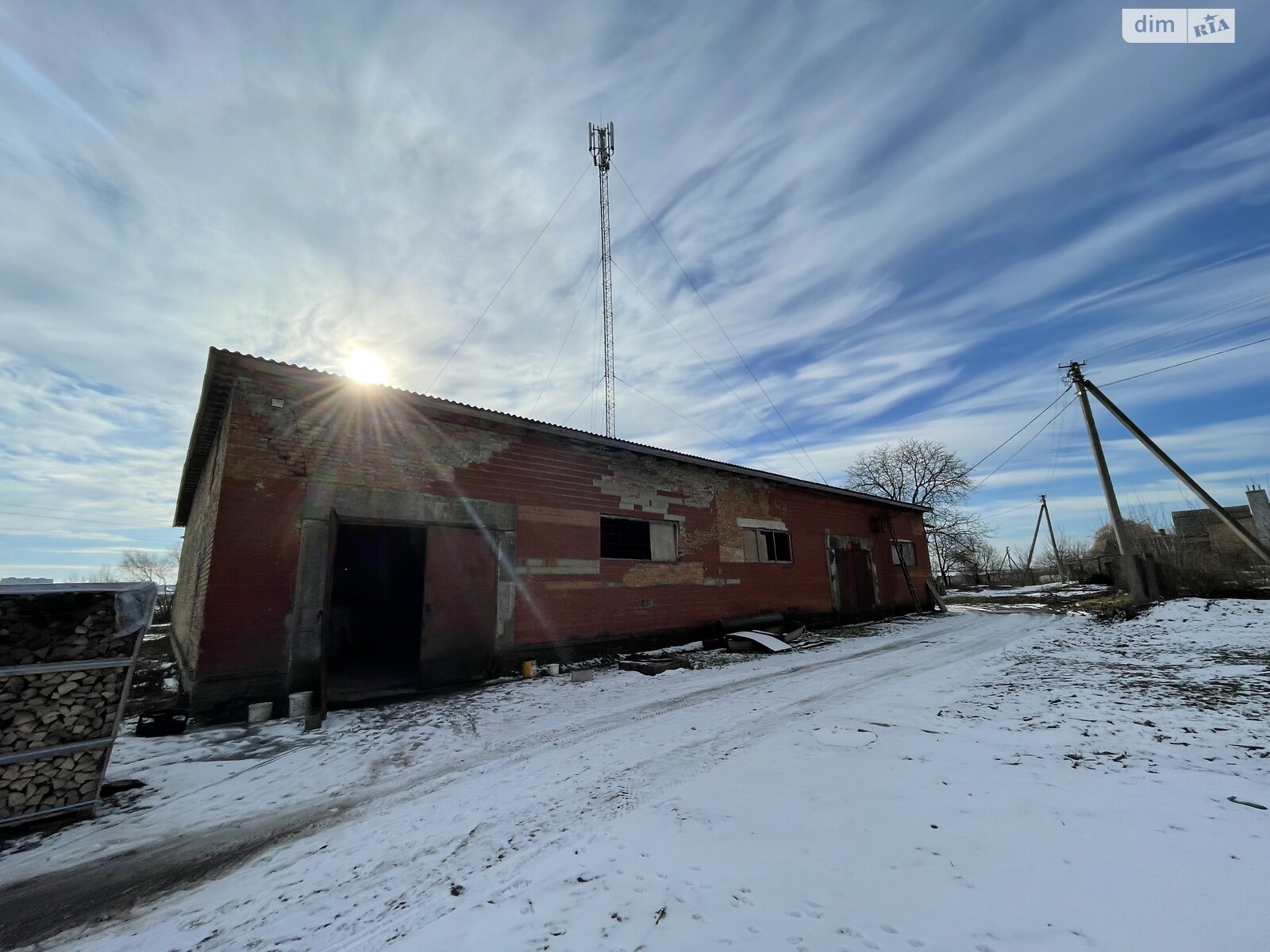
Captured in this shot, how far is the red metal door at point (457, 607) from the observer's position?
25.8 ft

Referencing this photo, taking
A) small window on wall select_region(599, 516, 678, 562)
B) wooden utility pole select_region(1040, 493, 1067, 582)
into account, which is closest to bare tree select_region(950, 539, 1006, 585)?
wooden utility pole select_region(1040, 493, 1067, 582)

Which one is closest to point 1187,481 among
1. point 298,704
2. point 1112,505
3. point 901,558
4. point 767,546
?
point 1112,505

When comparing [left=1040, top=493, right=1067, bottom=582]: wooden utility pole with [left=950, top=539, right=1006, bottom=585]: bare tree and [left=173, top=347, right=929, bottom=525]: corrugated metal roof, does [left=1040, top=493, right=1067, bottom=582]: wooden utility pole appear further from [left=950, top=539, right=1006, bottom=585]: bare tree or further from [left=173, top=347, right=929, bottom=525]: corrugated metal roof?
[left=173, top=347, right=929, bottom=525]: corrugated metal roof

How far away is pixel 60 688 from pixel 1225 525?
906 inches

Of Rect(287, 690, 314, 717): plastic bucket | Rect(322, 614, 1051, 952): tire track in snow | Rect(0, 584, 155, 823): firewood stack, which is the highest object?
Rect(0, 584, 155, 823): firewood stack

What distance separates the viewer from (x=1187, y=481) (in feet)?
42.9

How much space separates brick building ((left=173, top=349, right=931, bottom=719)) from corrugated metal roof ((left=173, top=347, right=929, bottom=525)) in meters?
0.04

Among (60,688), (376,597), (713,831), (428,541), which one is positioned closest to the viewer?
(713,831)

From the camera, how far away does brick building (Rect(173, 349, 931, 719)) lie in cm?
656

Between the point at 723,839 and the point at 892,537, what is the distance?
61.9 feet

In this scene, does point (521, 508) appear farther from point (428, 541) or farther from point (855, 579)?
point (855, 579)

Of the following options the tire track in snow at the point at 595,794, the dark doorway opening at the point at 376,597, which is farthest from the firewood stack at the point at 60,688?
the dark doorway opening at the point at 376,597

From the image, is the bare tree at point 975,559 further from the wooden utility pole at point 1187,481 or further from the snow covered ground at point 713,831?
the snow covered ground at point 713,831

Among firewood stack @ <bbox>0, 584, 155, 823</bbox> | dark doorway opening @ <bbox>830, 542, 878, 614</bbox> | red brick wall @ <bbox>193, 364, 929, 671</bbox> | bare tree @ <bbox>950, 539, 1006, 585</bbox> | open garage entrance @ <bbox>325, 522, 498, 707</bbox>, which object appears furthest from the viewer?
bare tree @ <bbox>950, 539, 1006, 585</bbox>
